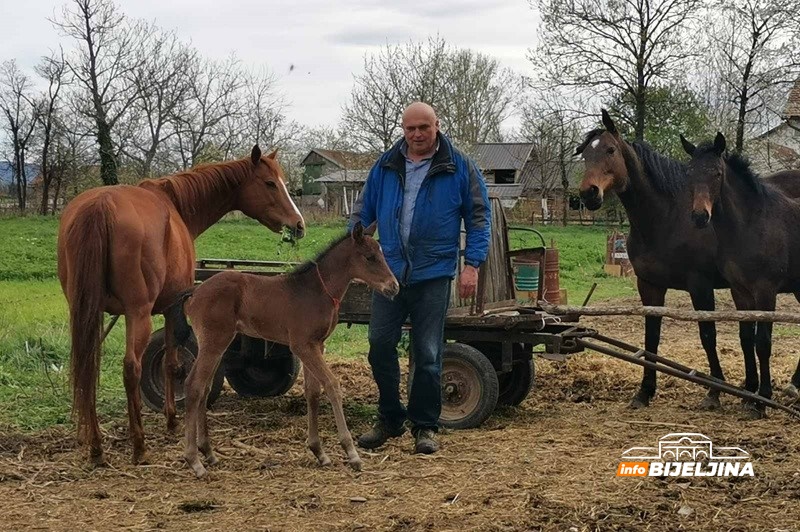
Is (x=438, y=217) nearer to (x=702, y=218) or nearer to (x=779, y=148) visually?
(x=702, y=218)

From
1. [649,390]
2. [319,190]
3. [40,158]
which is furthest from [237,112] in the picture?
[649,390]

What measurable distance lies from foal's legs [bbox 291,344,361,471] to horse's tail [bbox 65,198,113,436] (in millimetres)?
1221

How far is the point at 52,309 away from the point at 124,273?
25.9 ft

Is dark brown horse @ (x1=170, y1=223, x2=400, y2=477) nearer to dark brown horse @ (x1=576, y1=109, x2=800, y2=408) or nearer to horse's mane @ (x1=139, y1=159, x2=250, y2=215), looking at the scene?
horse's mane @ (x1=139, y1=159, x2=250, y2=215)

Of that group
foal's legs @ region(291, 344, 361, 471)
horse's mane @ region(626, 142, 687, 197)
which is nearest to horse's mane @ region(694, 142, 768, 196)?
horse's mane @ region(626, 142, 687, 197)

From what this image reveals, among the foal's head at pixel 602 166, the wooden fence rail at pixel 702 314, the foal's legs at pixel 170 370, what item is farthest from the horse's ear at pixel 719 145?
the foal's legs at pixel 170 370

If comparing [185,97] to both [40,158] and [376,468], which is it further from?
[376,468]

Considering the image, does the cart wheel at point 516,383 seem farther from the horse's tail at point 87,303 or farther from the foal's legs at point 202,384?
the horse's tail at point 87,303

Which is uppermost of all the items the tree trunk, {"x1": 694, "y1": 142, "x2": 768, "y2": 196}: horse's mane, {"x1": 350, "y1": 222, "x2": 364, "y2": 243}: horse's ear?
the tree trunk

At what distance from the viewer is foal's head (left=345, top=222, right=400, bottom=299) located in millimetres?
5020

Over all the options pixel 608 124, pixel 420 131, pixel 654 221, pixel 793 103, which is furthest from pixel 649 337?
pixel 793 103

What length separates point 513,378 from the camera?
7047mm

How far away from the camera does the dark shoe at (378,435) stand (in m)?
5.54

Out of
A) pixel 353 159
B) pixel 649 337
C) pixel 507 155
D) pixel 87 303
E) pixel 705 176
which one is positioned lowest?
pixel 649 337
